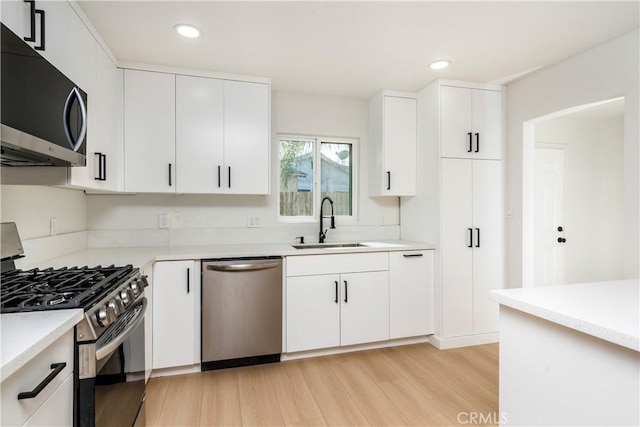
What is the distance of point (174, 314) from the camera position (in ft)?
7.75

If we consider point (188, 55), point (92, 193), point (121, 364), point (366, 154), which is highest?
point (188, 55)

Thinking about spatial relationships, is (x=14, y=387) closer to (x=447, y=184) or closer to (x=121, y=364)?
(x=121, y=364)

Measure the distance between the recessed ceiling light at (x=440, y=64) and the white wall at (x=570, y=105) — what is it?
837 millimetres

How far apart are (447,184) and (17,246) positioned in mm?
3007

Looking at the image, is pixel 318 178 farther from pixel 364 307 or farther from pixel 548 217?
pixel 548 217

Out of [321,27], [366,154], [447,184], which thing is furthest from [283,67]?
[447,184]

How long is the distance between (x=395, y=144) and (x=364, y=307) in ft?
5.13

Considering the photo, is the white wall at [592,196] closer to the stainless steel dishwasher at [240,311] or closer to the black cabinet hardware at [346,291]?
the black cabinet hardware at [346,291]

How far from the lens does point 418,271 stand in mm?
2953

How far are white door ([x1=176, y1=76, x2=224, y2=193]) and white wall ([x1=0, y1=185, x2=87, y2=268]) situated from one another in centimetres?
76

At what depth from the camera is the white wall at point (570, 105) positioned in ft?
6.93

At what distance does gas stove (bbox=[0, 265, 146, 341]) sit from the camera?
1.12 m

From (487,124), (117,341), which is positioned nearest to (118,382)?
(117,341)
